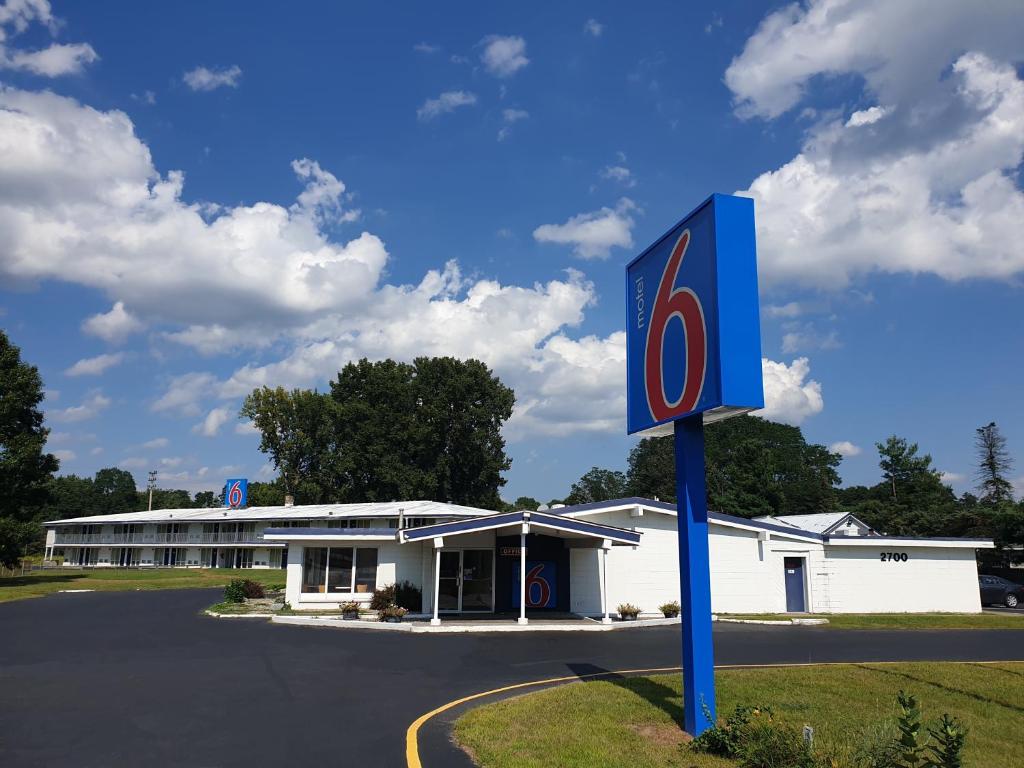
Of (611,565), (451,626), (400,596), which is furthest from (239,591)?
(611,565)

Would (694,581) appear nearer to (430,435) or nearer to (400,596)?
(400,596)

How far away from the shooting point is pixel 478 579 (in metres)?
27.9

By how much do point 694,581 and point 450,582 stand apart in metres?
18.1

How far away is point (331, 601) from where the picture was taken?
28.5m

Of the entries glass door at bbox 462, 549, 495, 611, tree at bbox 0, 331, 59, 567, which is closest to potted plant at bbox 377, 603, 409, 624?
glass door at bbox 462, 549, 495, 611

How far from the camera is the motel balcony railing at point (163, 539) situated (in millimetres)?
66062

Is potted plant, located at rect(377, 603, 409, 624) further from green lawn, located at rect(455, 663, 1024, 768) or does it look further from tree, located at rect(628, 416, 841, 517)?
tree, located at rect(628, 416, 841, 517)

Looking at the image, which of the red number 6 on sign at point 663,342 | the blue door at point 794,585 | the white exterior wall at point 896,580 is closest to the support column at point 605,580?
the blue door at point 794,585

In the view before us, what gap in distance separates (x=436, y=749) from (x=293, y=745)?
194 centimetres

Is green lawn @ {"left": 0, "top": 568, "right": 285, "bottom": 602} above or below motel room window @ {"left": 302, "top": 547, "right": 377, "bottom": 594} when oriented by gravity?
below

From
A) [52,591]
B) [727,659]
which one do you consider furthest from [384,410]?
[727,659]

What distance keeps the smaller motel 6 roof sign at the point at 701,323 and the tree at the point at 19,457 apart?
46.1 m

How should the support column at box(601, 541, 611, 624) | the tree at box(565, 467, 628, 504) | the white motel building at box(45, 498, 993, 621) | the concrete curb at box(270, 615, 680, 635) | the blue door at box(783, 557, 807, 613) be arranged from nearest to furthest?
1. the concrete curb at box(270, 615, 680, 635)
2. the support column at box(601, 541, 611, 624)
3. the white motel building at box(45, 498, 993, 621)
4. the blue door at box(783, 557, 807, 613)
5. the tree at box(565, 467, 628, 504)

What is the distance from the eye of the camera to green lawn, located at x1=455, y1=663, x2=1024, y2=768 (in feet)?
30.1
